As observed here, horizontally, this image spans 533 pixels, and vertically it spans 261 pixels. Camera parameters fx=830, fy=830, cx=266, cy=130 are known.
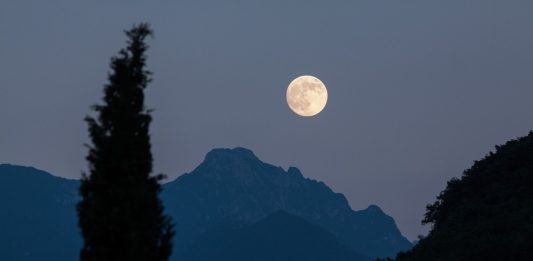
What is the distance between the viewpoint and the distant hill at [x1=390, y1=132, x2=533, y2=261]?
61.2 metres

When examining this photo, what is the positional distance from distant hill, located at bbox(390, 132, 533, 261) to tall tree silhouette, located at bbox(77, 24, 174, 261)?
128 feet

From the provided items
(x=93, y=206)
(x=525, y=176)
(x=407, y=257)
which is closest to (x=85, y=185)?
(x=93, y=206)

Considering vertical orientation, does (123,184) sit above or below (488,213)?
below

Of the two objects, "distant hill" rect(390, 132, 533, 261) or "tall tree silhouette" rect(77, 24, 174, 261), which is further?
"distant hill" rect(390, 132, 533, 261)

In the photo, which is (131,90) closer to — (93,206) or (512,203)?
(93,206)

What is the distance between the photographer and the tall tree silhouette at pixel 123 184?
25219mm

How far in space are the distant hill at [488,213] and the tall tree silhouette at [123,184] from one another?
3911cm

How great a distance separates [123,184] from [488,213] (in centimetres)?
5106

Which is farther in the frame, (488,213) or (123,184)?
(488,213)

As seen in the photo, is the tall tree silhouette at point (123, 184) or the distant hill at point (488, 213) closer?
the tall tree silhouette at point (123, 184)

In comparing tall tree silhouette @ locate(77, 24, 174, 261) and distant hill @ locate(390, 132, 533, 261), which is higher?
distant hill @ locate(390, 132, 533, 261)

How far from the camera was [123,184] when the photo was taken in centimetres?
2552

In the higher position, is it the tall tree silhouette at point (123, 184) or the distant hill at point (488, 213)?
the distant hill at point (488, 213)

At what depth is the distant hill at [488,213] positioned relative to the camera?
6122 centimetres
